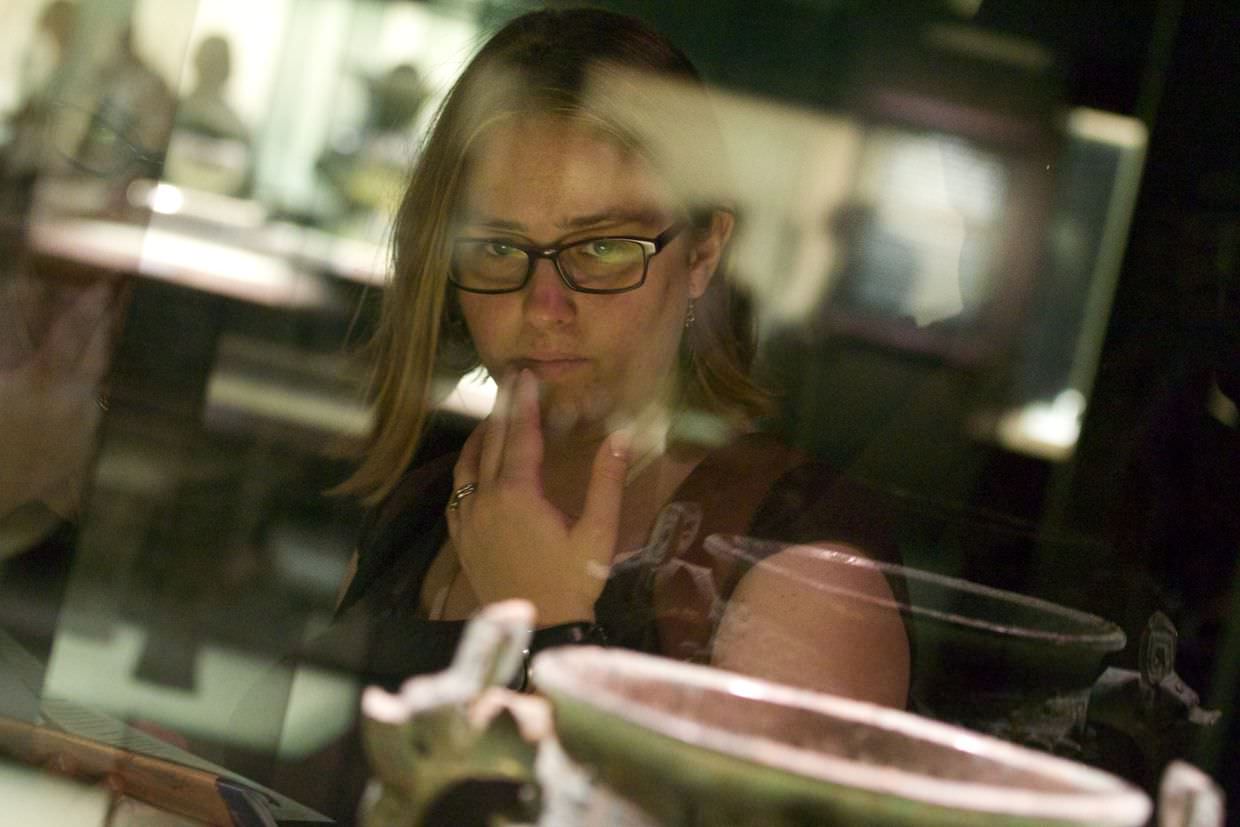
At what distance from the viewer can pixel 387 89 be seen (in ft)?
3.63

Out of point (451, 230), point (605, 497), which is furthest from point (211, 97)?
point (605, 497)

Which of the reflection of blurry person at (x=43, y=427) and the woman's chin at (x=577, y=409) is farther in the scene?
the reflection of blurry person at (x=43, y=427)

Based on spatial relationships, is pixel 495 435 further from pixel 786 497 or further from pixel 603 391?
pixel 786 497

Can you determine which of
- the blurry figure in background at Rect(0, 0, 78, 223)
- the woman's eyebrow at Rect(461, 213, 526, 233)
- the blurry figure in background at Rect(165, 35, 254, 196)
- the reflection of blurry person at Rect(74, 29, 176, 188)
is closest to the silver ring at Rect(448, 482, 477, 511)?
the woman's eyebrow at Rect(461, 213, 526, 233)

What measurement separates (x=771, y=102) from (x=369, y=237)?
1.18ft

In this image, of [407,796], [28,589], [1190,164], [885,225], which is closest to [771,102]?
[885,225]

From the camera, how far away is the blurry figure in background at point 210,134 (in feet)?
3.94

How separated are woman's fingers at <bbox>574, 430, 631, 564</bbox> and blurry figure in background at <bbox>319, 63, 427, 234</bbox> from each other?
27cm

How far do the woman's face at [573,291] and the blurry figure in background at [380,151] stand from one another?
8 cm

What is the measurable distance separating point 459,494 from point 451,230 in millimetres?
213

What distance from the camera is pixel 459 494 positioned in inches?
42.5

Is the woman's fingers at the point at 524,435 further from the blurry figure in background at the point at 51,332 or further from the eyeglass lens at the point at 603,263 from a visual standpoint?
the blurry figure in background at the point at 51,332

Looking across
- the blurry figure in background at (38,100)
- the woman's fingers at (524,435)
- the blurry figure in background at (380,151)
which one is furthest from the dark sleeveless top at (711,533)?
the blurry figure in background at (38,100)

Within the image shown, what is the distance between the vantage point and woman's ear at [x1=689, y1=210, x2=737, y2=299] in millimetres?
982
